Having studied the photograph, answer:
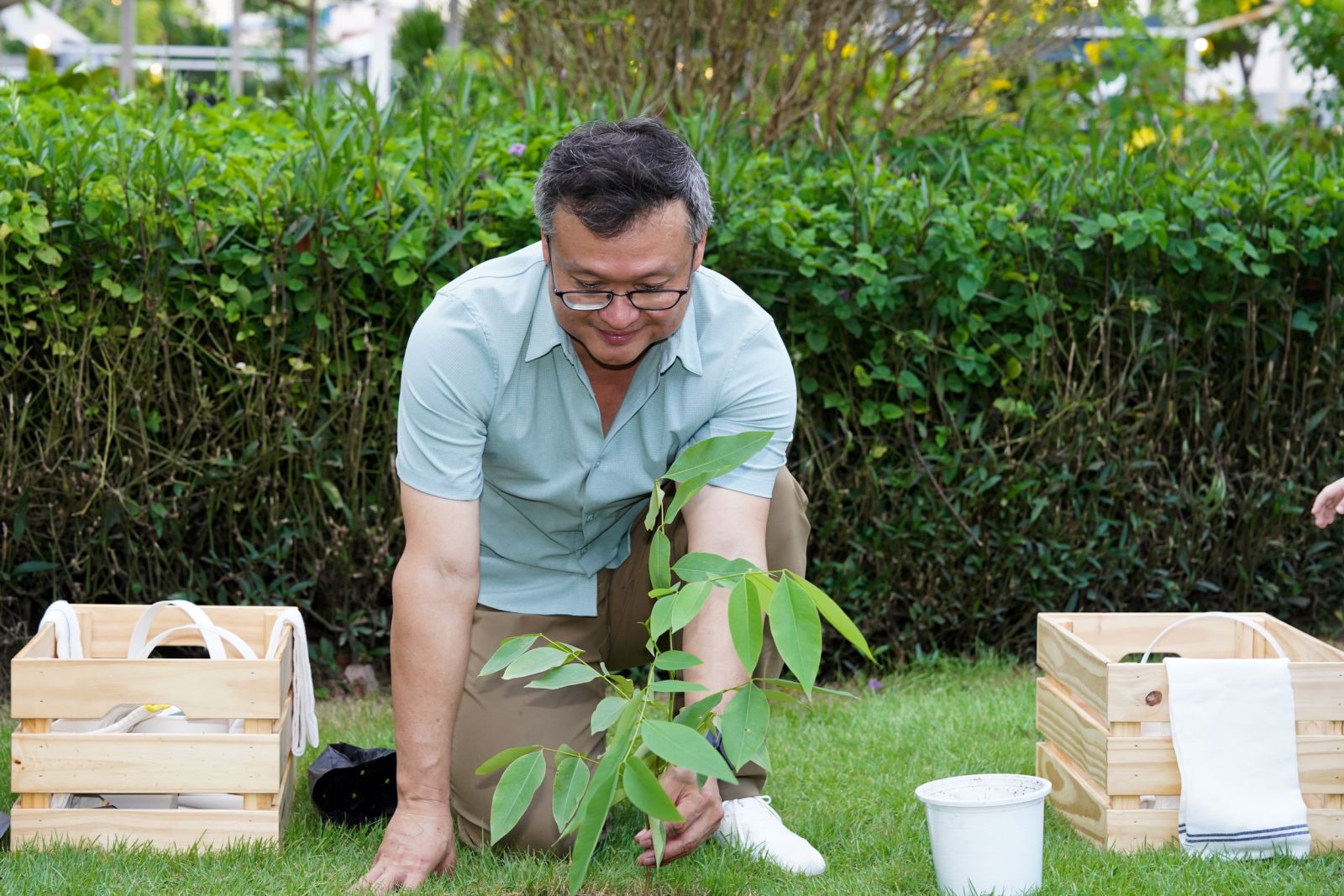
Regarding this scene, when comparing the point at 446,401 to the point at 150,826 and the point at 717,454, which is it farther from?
the point at 150,826

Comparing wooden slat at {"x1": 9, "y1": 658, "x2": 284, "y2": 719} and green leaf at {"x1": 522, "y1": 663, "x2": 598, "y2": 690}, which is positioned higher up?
green leaf at {"x1": 522, "y1": 663, "x2": 598, "y2": 690}

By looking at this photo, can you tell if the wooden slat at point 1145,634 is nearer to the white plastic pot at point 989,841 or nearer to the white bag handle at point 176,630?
the white plastic pot at point 989,841

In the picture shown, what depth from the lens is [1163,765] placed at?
98.8 inches

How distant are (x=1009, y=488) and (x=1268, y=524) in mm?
830

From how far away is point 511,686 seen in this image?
277 centimetres

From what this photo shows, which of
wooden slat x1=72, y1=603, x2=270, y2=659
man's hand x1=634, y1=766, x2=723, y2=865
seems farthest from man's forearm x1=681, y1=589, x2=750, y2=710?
wooden slat x1=72, y1=603, x2=270, y2=659

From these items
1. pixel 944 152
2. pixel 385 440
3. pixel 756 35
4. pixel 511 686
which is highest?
pixel 756 35

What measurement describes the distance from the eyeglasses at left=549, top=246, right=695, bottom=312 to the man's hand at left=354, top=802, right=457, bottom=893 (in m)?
0.88

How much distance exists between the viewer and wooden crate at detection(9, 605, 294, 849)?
2.45m

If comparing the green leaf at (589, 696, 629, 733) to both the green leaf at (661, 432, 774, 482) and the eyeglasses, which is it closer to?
the green leaf at (661, 432, 774, 482)

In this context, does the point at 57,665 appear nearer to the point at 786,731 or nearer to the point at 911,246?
the point at 786,731

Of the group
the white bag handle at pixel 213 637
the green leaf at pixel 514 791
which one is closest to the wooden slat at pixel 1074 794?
the green leaf at pixel 514 791

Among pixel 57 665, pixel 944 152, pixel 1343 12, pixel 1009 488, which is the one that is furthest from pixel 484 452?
pixel 1343 12

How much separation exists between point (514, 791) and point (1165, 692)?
1263 mm
